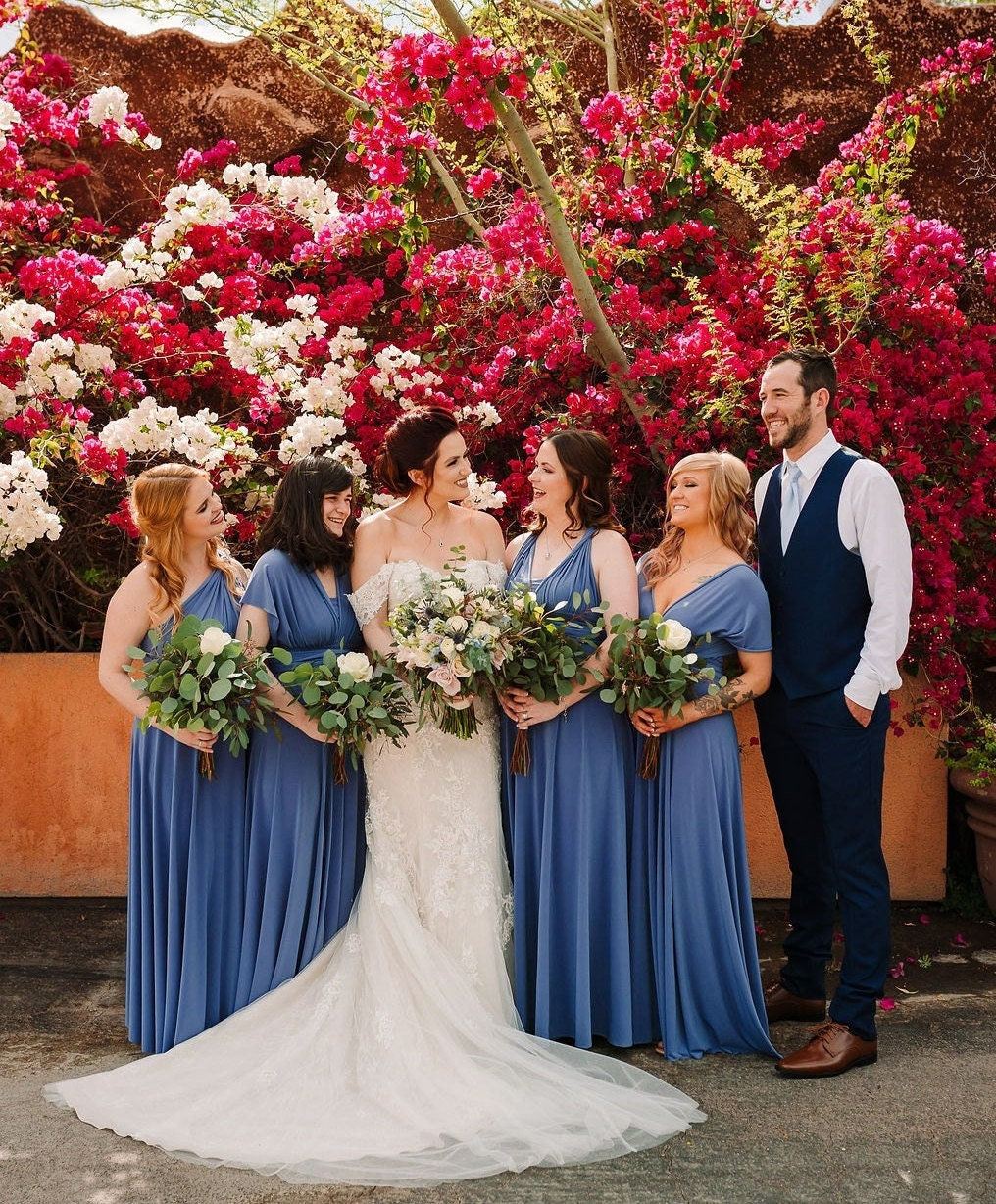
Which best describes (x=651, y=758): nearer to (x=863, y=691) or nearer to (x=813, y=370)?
(x=863, y=691)

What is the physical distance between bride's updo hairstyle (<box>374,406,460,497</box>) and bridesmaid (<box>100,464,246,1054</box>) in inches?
26.2

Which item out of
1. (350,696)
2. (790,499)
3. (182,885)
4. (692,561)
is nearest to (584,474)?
(692,561)

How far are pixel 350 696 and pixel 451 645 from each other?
0.38m

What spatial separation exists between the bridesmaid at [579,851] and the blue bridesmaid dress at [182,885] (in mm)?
1002

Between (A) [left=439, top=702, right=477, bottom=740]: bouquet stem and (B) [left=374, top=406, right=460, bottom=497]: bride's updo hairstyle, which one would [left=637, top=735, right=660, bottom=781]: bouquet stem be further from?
(B) [left=374, top=406, right=460, bottom=497]: bride's updo hairstyle

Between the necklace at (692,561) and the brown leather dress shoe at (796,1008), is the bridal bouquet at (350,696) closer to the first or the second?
the necklace at (692,561)

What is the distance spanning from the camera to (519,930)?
158 inches

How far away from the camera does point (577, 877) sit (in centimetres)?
396

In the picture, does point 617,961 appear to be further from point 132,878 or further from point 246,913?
point 132,878

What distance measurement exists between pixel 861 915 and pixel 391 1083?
1.62 meters

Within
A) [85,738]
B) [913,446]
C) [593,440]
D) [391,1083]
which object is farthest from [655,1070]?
[85,738]

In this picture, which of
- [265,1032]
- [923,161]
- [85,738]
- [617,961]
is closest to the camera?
[265,1032]

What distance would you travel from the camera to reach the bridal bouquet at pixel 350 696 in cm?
373

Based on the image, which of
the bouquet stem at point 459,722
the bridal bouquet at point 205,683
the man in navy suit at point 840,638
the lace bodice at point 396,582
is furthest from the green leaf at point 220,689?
the man in navy suit at point 840,638
